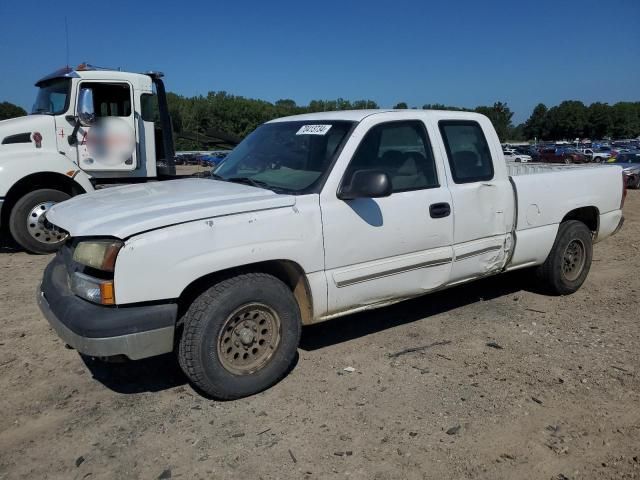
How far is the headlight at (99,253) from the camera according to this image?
3.03 metres

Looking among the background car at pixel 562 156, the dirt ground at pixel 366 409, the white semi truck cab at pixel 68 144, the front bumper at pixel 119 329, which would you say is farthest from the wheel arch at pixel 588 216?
the background car at pixel 562 156

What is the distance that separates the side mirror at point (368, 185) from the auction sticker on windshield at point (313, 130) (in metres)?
0.59

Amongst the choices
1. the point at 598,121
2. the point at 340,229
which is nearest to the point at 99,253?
the point at 340,229

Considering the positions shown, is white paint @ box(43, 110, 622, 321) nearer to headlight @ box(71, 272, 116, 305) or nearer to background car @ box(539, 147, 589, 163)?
headlight @ box(71, 272, 116, 305)

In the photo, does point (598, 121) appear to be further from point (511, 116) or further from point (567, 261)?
point (567, 261)

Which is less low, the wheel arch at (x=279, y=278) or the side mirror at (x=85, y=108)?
the side mirror at (x=85, y=108)

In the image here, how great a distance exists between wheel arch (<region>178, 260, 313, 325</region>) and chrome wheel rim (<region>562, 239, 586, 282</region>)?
305 centimetres

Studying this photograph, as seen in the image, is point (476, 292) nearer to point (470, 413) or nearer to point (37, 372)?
point (470, 413)

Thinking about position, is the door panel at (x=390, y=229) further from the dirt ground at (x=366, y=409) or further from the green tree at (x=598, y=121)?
the green tree at (x=598, y=121)

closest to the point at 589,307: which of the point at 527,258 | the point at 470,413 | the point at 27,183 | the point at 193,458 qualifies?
the point at 527,258

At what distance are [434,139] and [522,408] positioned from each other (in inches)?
81.5

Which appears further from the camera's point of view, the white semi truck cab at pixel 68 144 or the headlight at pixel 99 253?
the white semi truck cab at pixel 68 144

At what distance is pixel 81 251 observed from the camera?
10.6 ft

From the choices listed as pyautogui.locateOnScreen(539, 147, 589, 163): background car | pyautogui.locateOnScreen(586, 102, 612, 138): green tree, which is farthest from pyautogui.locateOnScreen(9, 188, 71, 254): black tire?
pyautogui.locateOnScreen(586, 102, 612, 138): green tree
